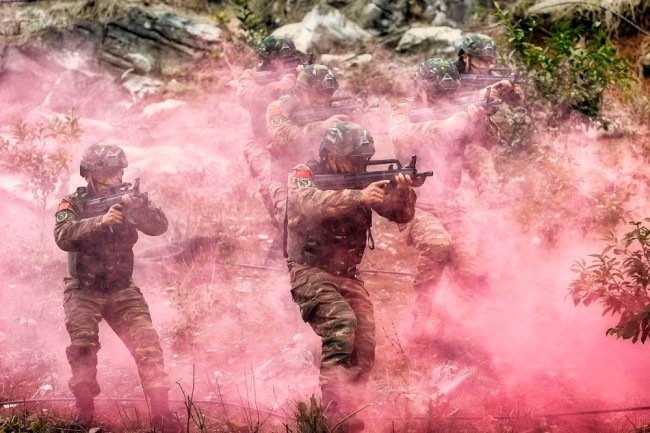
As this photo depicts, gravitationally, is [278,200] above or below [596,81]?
below

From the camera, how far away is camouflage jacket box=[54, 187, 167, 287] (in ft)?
18.7

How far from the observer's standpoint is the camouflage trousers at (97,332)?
5.45 metres

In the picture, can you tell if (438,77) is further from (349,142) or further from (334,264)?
(334,264)

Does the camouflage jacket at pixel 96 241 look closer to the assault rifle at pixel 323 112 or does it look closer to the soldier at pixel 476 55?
the assault rifle at pixel 323 112

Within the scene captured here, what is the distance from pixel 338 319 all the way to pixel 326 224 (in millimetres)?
778

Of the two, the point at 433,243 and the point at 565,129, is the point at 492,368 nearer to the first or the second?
the point at 433,243

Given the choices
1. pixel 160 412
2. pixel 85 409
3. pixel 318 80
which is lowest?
pixel 85 409

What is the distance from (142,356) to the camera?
17.9ft

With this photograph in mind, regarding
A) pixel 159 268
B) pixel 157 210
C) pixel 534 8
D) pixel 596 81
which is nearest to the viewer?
pixel 157 210

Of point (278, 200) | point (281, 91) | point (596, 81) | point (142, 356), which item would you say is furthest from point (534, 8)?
point (142, 356)

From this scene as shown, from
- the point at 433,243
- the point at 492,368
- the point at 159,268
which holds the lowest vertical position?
the point at 159,268

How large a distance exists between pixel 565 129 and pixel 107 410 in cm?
739

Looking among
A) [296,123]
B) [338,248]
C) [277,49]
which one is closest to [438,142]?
[296,123]

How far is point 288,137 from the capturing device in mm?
7695
